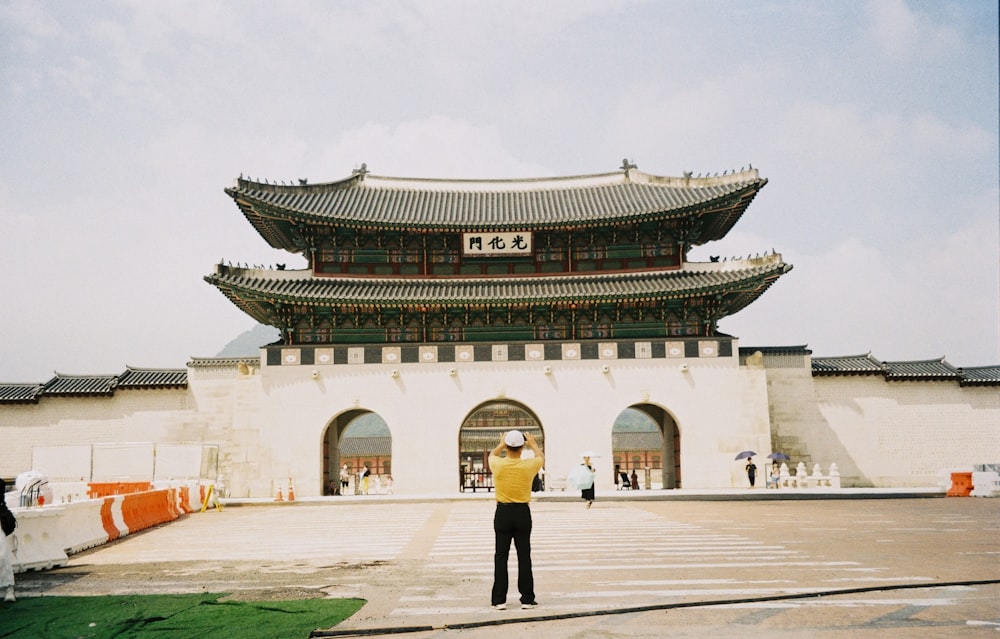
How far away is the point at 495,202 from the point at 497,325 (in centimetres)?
681

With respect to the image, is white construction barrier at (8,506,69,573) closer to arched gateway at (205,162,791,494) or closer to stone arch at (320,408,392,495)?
arched gateway at (205,162,791,494)

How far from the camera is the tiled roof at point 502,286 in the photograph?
29969 millimetres

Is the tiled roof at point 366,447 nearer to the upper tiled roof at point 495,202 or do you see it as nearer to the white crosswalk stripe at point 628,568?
the upper tiled roof at point 495,202

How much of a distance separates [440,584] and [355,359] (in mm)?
22692

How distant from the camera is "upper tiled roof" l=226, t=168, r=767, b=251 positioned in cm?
3119

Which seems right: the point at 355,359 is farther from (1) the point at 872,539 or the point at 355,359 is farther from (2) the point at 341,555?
(1) the point at 872,539

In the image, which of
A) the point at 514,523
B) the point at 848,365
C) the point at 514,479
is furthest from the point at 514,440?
the point at 848,365

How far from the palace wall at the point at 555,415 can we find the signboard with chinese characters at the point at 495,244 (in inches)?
193

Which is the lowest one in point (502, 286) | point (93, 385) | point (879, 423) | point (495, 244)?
point (879, 423)

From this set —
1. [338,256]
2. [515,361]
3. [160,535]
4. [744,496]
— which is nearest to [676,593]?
[160,535]

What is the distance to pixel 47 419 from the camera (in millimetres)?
31375

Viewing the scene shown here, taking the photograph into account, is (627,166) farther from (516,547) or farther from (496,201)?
(516,547)

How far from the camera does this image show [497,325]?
31.6m

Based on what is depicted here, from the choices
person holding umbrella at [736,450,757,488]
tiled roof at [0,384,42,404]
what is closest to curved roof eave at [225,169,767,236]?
person holding umbrella at [736,450,757,488]
